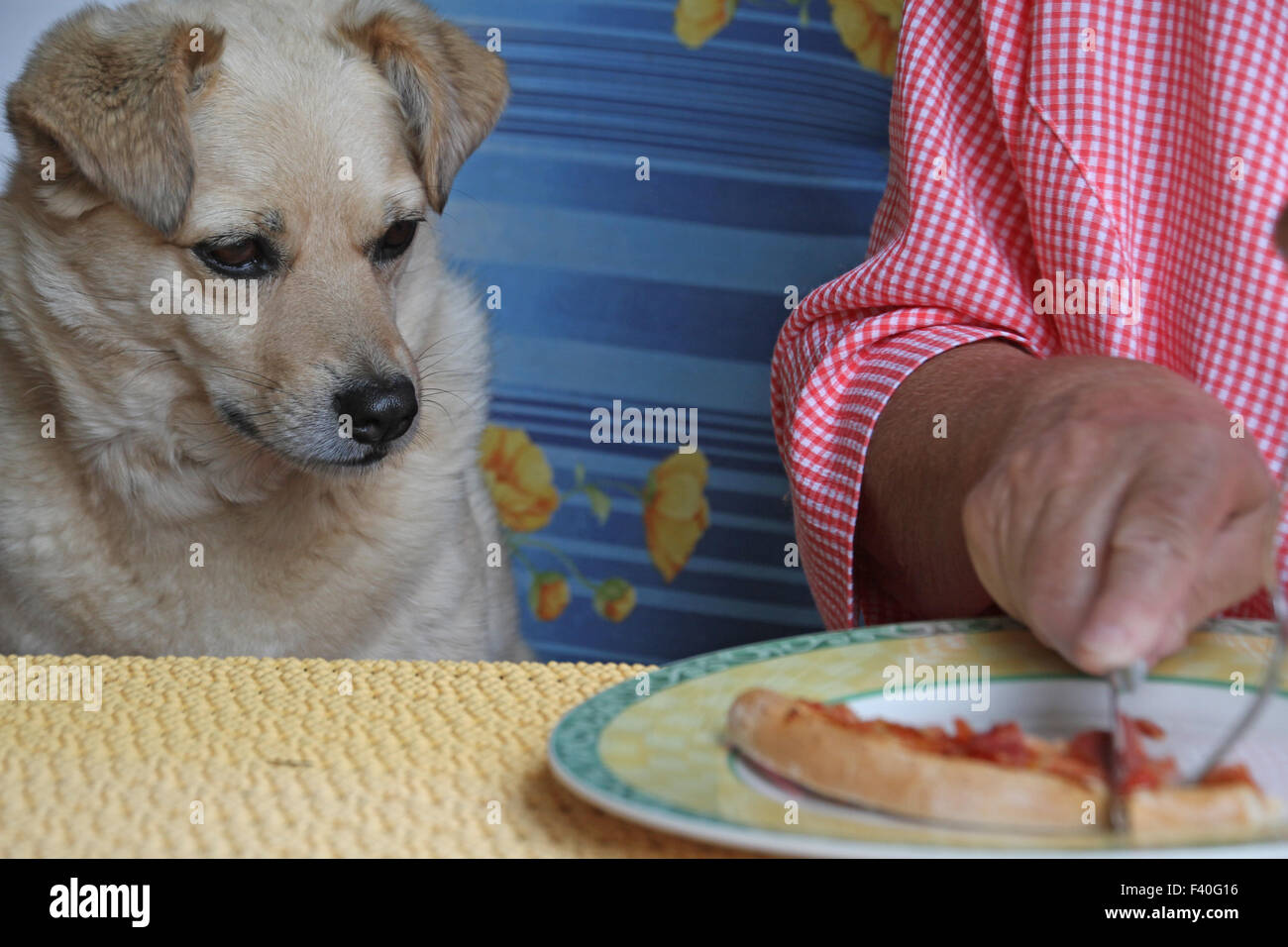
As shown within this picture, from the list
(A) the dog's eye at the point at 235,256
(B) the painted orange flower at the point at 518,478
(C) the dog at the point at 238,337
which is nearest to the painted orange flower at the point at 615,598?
(B) the painted orange flower at the point at 518,478

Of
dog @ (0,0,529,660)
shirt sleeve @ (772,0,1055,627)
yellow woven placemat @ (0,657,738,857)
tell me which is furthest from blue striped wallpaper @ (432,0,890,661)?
yellow woven placemat @ (0,657,738,857)

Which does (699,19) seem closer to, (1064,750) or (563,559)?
(563,559)

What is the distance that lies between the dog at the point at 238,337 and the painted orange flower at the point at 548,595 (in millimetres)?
656

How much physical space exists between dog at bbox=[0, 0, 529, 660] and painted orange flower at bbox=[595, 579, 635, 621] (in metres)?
0.65

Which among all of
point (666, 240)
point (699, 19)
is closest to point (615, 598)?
point (666, 240)

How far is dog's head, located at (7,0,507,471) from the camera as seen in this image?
122 centimetres

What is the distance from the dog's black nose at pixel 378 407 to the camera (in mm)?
1259

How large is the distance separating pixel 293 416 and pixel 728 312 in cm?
99

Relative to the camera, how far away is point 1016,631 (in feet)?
2.06

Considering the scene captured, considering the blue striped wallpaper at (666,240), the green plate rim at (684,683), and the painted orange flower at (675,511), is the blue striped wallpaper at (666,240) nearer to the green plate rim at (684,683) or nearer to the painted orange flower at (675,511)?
Answer: the painted orange flower at (675,511)

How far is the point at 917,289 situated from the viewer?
886 mm

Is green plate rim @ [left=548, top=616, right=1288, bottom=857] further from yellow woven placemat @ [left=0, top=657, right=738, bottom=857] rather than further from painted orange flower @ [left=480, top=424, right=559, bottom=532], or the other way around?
painted orange flower @ [left=480, top=424, right=559, bottom=532]

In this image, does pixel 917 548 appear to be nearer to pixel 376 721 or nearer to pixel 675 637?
pixel 376 721
